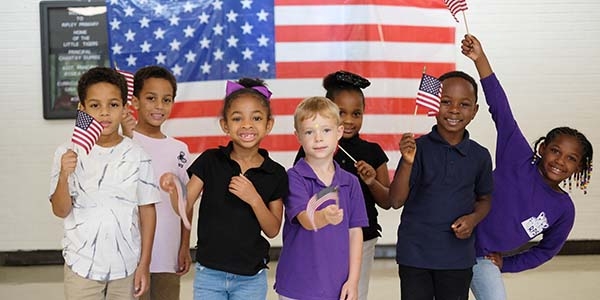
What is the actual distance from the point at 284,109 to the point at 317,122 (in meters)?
2.63

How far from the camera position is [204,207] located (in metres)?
1.99

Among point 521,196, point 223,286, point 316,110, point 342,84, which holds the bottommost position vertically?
point 223,286

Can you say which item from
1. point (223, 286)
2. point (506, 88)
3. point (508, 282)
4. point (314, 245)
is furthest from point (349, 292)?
point (506, 88)

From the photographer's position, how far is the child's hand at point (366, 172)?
90.1 inches

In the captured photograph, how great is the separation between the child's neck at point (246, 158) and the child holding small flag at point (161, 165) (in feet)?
1.14

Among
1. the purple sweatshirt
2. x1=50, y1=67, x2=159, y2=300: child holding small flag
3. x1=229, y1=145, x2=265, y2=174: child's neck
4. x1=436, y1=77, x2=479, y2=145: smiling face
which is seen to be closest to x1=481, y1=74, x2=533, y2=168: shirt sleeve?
the purple sweatshirt

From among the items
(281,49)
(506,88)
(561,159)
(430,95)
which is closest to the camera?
(430,95)

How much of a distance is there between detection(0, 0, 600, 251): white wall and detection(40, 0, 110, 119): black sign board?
10cm

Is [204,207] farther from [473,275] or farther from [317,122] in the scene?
[473,275]

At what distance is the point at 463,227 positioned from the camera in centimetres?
210

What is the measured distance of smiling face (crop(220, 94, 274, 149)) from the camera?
77.5 inches

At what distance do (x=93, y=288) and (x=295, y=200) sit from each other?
71 centimetres

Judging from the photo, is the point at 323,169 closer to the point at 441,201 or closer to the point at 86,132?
the point at 441,201

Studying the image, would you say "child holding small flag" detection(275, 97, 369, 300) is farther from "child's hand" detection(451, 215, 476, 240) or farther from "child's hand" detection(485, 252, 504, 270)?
"child's hand" detection(485, 252, 504, 270)
